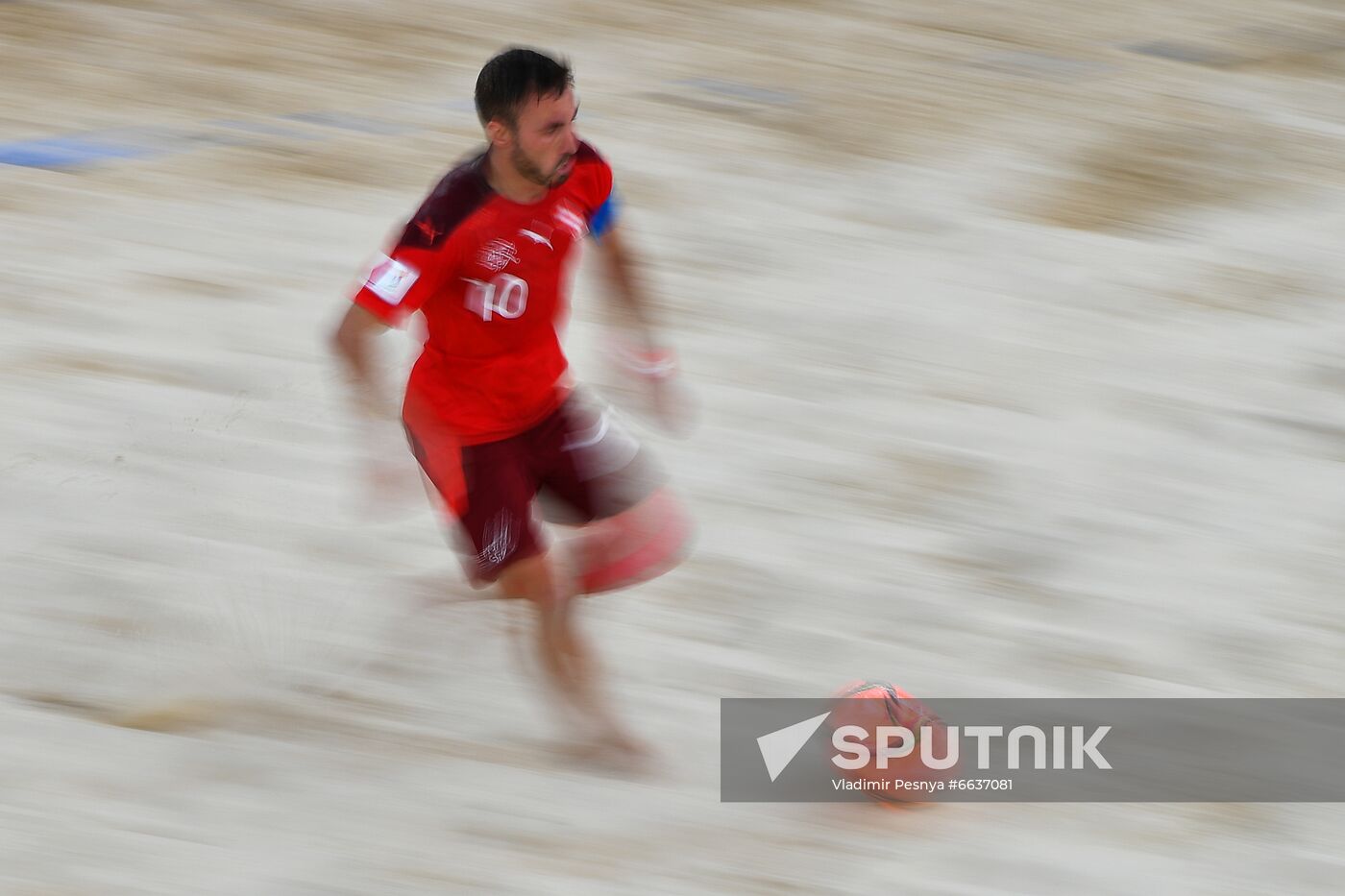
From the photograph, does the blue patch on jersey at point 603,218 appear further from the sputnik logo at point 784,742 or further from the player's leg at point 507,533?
the sputnik logo at point 784,742

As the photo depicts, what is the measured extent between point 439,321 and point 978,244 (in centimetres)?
353

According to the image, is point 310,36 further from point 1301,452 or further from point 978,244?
point 1301,452

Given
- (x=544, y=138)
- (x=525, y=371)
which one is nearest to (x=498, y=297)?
(x=525, y=371)

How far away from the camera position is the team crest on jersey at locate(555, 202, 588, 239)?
11.4 feet

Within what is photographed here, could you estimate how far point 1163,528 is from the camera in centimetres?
485

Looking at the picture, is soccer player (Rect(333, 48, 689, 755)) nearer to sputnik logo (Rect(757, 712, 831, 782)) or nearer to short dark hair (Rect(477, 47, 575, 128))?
short dark hair (Rect(477, 47, 575, 128))

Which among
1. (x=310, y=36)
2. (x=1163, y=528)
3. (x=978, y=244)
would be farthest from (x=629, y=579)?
(x=310, y=36)

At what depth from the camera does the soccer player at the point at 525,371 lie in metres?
3.31

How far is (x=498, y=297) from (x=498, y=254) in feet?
0.36

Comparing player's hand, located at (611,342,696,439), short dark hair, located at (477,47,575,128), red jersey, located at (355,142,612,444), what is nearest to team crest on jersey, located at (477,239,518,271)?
red jersey, located at (355,142,612,444)

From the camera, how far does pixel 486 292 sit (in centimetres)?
345

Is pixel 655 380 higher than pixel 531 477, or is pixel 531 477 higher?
pixel 655 380
